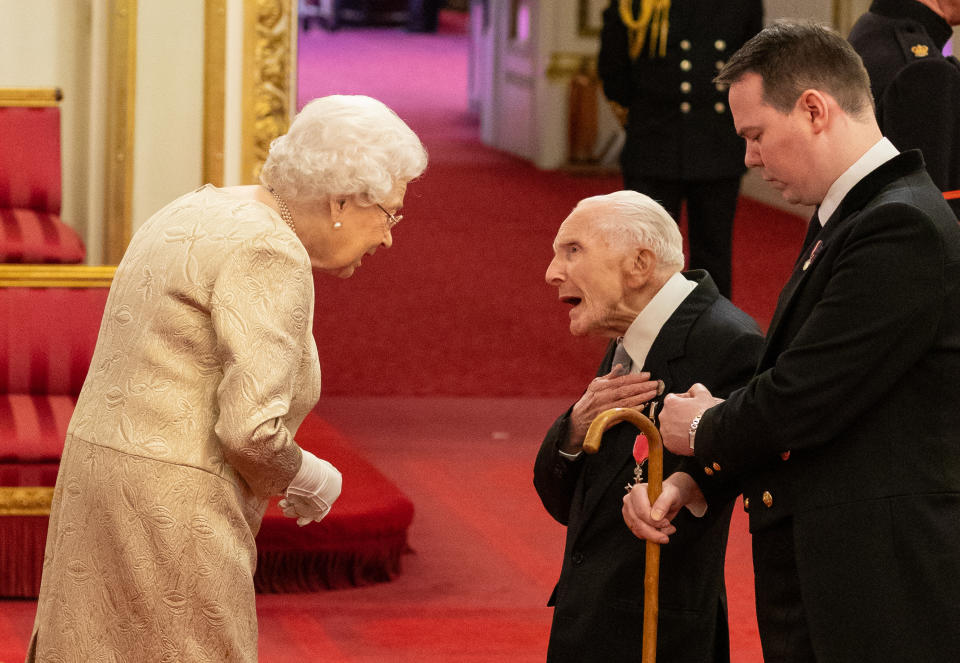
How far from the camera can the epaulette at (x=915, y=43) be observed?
3393 mm

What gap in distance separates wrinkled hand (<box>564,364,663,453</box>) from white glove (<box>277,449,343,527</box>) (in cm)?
40

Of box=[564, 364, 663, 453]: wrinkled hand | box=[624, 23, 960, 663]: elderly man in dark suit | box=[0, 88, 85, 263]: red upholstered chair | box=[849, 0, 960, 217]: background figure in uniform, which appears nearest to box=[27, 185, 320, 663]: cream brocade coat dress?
box=[564, 364, 663, 453]: wrinkled hand

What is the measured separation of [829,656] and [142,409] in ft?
3.35

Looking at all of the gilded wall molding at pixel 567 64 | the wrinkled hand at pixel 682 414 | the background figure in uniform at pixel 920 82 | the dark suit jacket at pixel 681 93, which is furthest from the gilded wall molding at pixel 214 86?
the gilded wall molding at pixel 567 64

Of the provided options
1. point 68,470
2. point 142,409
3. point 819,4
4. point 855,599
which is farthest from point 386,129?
point 819,4

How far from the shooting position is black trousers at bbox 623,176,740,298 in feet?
18.6

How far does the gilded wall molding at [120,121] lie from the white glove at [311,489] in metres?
3.05

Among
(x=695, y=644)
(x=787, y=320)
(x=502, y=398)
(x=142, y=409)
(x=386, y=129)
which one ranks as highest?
(x=386, y=129)

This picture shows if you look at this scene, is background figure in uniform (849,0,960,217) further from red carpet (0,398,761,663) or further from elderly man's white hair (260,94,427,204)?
elderly man's white hair (260,94,427,204)

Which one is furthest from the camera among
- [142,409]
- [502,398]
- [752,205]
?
[752,205]

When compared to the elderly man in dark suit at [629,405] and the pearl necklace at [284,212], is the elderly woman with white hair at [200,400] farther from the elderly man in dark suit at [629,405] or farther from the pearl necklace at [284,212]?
the elderly man in dark suit at [629,405]

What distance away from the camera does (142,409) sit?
2191 mm

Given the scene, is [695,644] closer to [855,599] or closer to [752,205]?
[855,599]

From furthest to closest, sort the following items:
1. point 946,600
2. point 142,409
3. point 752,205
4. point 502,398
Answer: point 752,205 → point 502,398 → point 142,409 → point 946,600
